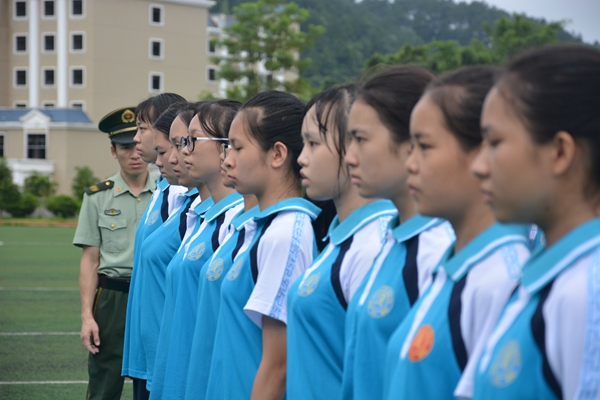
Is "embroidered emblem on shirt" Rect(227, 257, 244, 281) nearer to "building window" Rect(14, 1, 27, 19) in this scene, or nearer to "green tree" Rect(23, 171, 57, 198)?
"green tree" Rect(23, 171, 57, 198)

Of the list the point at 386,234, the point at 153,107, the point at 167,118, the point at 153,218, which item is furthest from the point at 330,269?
the point at 153,107

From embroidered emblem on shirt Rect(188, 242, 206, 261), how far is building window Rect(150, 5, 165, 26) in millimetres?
55768

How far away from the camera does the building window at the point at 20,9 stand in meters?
56.5

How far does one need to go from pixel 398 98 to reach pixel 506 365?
3.03ft

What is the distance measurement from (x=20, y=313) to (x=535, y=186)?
34.3 ft

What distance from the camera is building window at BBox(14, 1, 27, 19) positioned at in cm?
5647

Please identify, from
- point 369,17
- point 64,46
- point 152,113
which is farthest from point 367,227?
point 369,17

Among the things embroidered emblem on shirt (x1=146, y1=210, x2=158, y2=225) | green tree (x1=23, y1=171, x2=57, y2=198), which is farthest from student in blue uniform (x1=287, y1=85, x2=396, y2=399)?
green tree (x1=23, y1=171, x2=57, y2=198)

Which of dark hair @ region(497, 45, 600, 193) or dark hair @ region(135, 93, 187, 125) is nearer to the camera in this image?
dark hair @ region(497, 45, 600, 193)

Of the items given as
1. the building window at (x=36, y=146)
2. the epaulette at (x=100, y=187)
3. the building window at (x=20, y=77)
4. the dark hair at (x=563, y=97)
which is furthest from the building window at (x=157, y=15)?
the dark hair at (x=563, y=97)

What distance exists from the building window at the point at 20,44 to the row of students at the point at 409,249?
5723 centimetres

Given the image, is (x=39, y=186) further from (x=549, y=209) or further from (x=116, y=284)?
(x=549, y=209)

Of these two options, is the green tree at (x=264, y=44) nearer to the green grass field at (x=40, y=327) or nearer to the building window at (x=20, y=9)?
the building window at (x=20, y=9)

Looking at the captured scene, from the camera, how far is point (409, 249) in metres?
2.15
